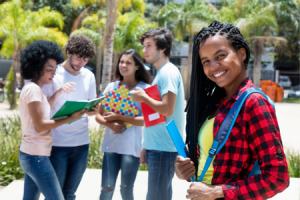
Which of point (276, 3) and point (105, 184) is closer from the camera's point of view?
point (105, 184)

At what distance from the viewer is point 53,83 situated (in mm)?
2873

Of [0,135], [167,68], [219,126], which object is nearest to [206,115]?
[219,126]

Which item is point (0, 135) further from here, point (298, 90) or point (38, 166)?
point (298, 90)

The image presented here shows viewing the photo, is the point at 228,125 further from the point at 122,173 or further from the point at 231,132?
the point at 122,173

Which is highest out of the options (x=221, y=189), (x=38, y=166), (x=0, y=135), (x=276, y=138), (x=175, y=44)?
(x=175, y=44)

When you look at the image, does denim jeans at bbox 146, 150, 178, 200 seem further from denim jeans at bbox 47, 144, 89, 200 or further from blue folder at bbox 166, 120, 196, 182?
blue folder at bbox 166, 120, 196, 182

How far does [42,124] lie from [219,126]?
5.18 feet

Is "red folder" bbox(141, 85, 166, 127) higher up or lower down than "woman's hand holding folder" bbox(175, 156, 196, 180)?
higher up

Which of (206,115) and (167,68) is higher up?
(167,68)

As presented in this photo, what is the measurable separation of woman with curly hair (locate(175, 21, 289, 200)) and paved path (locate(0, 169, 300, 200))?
2821 millimetres

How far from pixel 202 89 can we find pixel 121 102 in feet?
5.12

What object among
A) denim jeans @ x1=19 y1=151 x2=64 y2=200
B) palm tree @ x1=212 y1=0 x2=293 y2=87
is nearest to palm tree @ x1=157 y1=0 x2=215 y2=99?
palm tree @ x1=212 y1=0 x2=293 y2=87

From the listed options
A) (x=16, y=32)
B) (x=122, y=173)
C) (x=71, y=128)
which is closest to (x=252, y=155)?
(x=122, y=173)

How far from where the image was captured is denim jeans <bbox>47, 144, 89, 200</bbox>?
110 inches
